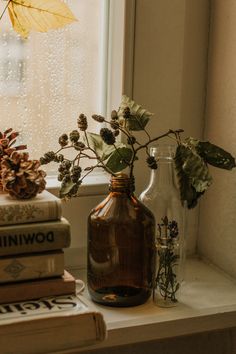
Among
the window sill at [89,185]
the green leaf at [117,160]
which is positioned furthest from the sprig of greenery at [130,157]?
the window sill at [89,185]

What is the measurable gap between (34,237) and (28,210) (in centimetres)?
4

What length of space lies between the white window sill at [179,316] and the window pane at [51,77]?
0.33 metres

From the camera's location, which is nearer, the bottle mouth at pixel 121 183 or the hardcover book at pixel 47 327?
the hardcover book at pixel 47 327

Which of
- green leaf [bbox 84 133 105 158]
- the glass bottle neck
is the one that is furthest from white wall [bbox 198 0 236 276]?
green leaf [bbox 84 133 105 158]

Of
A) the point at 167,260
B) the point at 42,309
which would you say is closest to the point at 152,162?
the point at 167,260

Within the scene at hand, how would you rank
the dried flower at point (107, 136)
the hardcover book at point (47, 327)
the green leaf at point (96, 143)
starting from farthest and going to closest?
the green leaf at point (96, 143) → the dried flower at point (107, 136) → the hardcover book at point (47, 327)

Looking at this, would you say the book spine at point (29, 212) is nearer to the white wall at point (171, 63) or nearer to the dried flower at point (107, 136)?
the dried flower at point (107, 136)

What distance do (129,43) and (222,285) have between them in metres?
0.45

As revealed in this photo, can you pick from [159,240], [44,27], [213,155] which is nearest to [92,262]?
[159,240]

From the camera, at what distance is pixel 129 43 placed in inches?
44.3

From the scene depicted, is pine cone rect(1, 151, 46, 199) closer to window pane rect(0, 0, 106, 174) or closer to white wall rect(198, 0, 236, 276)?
window pane rect(0, 0, 106, 174)

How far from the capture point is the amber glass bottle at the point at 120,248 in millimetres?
1007

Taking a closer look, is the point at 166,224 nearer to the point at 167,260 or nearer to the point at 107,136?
the point at 167,260

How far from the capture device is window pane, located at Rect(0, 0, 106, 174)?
1.14m
